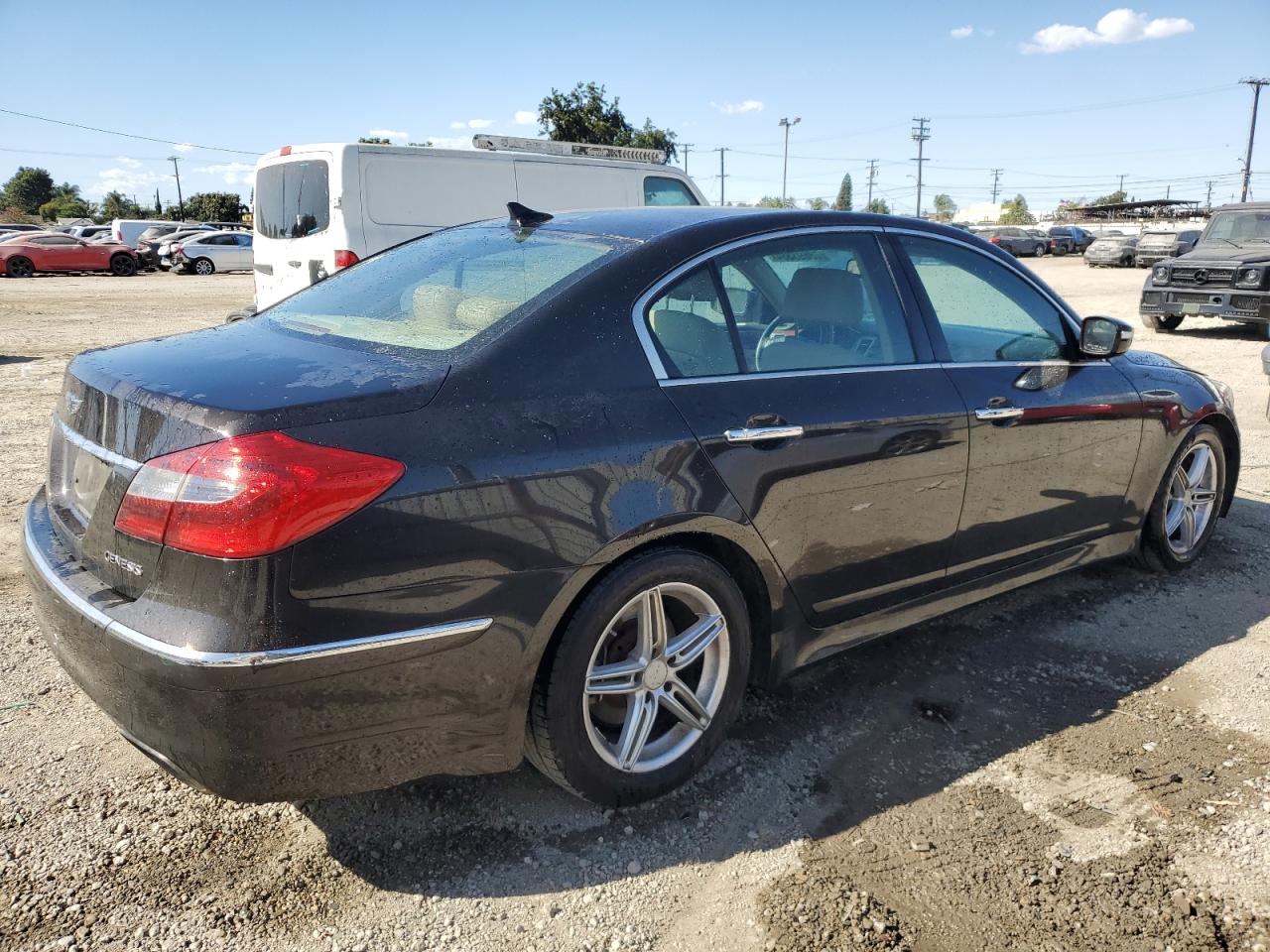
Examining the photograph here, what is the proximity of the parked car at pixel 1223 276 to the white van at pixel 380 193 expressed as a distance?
29.0 ft

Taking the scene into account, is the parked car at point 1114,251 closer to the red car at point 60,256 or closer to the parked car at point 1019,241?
the parked car at point 1019,241

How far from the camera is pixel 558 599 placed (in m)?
2.35

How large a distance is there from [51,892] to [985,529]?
10.1 feet

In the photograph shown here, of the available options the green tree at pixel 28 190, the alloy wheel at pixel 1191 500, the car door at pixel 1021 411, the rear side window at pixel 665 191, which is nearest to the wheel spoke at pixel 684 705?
the car door at pixel 1021 411

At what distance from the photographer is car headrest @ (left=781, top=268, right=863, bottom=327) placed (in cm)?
317

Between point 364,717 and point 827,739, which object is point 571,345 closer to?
point 364,717

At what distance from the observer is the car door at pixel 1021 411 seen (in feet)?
11.2

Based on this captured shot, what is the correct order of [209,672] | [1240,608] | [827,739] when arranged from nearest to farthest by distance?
1. [209,672]
2. [827,739]
3. [1240,608]

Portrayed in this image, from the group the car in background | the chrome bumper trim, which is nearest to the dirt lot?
the chrome bumper trim

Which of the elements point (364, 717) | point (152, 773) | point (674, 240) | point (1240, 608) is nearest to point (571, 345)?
point (674, 240)

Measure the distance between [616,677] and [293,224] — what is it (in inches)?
289

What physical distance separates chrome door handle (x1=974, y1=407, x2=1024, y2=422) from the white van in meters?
5.56

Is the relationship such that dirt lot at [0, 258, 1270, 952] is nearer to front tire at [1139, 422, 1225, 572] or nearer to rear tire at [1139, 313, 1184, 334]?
→ front tire at [1139, 422, 1225, 572]

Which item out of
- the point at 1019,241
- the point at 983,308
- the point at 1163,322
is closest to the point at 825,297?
the point at 983,308
